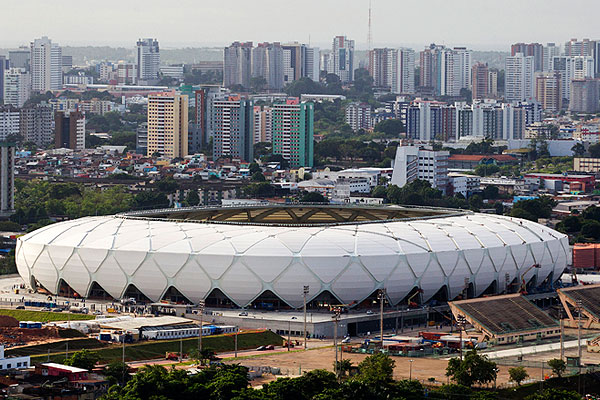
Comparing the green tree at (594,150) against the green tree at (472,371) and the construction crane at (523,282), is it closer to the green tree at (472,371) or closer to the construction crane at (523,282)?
the construction crane at (523,282)

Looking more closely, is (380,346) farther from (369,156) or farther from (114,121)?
(114,121)

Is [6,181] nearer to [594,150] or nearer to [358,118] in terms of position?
[594,150]

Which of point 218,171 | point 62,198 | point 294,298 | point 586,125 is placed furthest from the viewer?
point 586,125

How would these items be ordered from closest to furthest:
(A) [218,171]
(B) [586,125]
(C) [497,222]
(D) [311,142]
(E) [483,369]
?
(E) [483,369] < (C) [497,222] < (A) [218,171] < (D) [311,142] < (B) [586,125]

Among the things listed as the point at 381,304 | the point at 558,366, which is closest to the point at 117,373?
the point at 558,366

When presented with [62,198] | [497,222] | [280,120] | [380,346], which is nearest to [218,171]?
[280,120]

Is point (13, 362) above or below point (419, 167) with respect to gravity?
below
